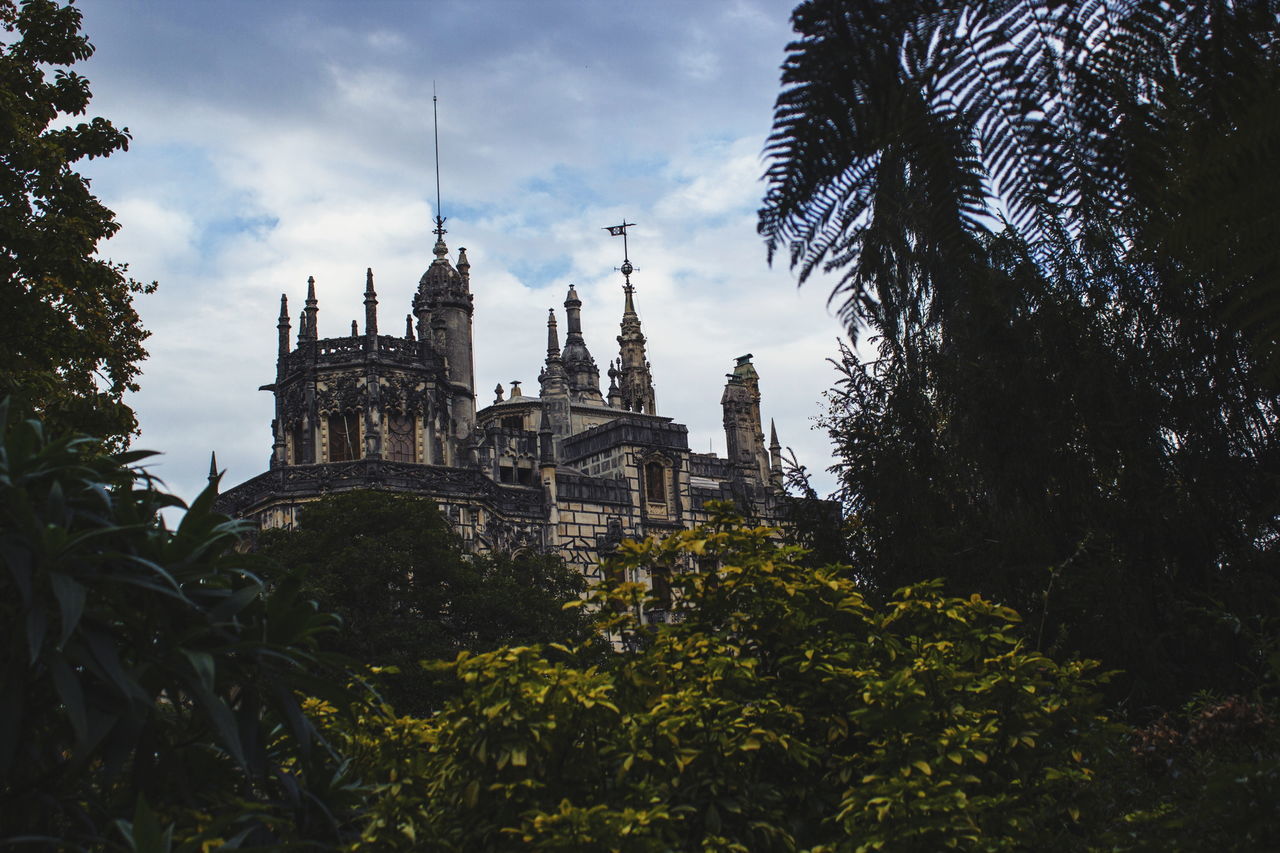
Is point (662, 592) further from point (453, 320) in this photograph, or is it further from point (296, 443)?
point (453, 320)

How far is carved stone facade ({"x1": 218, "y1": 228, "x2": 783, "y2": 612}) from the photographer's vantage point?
4391cm

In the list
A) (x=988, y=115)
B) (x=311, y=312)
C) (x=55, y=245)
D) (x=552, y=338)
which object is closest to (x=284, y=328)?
(x=311, y=312)

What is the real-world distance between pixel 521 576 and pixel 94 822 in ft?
97.3

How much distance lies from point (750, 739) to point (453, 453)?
127 feet

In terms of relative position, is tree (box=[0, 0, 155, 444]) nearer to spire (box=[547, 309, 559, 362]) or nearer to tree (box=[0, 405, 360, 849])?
tree (box=[0, 405, 360, 849])

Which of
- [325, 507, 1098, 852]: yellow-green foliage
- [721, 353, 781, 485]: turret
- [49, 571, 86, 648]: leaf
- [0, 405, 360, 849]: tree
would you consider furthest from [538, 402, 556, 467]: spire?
[49, 571, 86, 648]: leaf

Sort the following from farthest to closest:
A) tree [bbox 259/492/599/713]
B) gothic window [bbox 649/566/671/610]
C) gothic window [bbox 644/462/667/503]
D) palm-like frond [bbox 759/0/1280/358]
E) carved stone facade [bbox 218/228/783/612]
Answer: gothic window [bbox 644/462/667/503] < carved stone facade [bbox 218/228/783/612] < tree [bbox 259/492/599/713] < gothic window [bbox 649/566/671/610] < palm-like frond [bbox 759/0/1280/358]

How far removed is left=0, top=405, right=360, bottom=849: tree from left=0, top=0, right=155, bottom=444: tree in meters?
8.28

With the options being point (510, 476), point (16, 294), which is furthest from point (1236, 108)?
point (510, 476)

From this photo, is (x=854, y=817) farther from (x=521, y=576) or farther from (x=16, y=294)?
(x=521, y=576)

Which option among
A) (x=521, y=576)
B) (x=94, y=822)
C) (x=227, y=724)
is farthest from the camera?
(x=521, y=576)

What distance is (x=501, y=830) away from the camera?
27.9ft

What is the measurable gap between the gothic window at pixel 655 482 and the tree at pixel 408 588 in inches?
570

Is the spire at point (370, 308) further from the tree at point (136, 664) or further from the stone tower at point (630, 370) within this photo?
the tree at point (136, 664)
